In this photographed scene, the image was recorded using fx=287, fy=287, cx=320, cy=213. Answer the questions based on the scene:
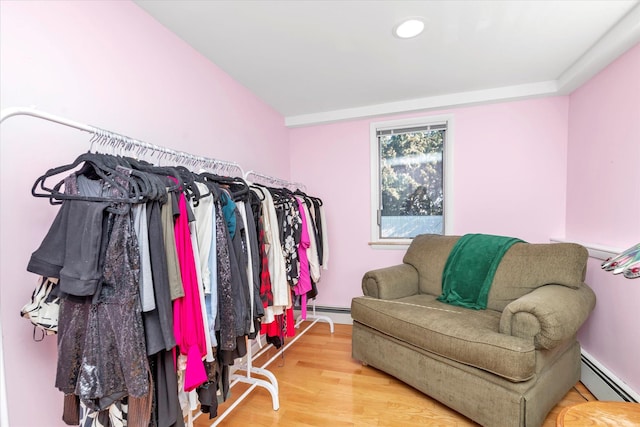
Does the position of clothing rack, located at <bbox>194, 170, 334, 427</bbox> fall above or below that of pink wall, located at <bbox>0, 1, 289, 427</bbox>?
below

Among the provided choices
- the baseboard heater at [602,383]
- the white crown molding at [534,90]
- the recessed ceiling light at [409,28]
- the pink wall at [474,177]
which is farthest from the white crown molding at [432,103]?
the baseboard heater at [602,383]

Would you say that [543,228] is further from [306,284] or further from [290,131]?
[290,131]

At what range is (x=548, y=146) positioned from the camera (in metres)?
2.49

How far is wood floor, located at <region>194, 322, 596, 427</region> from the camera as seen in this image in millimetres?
1657

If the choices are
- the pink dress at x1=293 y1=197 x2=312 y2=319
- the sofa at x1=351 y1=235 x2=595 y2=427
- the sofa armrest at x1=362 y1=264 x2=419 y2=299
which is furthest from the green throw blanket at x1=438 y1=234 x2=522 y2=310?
the pink dress at x1=293 y1=197 x2=312 y2=319

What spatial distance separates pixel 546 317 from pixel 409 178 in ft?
5.81

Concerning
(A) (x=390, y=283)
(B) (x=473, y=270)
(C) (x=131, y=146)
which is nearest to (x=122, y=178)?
(C) (x=131, y=146)

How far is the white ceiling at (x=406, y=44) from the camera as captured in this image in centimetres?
152

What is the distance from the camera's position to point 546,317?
4.66 ft

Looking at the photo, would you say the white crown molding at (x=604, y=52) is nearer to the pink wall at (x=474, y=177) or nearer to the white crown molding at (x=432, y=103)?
the white crown molding at (x=432, y=103)

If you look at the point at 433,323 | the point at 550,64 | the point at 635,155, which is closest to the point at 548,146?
the point at 550,64

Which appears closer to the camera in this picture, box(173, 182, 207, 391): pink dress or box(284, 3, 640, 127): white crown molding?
box(173, 182, 207, 391): pink dress

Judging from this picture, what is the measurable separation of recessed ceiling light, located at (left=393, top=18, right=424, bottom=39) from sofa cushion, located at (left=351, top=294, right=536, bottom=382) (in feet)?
5.76

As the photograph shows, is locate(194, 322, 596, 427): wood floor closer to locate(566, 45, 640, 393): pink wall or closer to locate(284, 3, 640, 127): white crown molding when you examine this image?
locate(566, 45, 640, 393): pink wall
